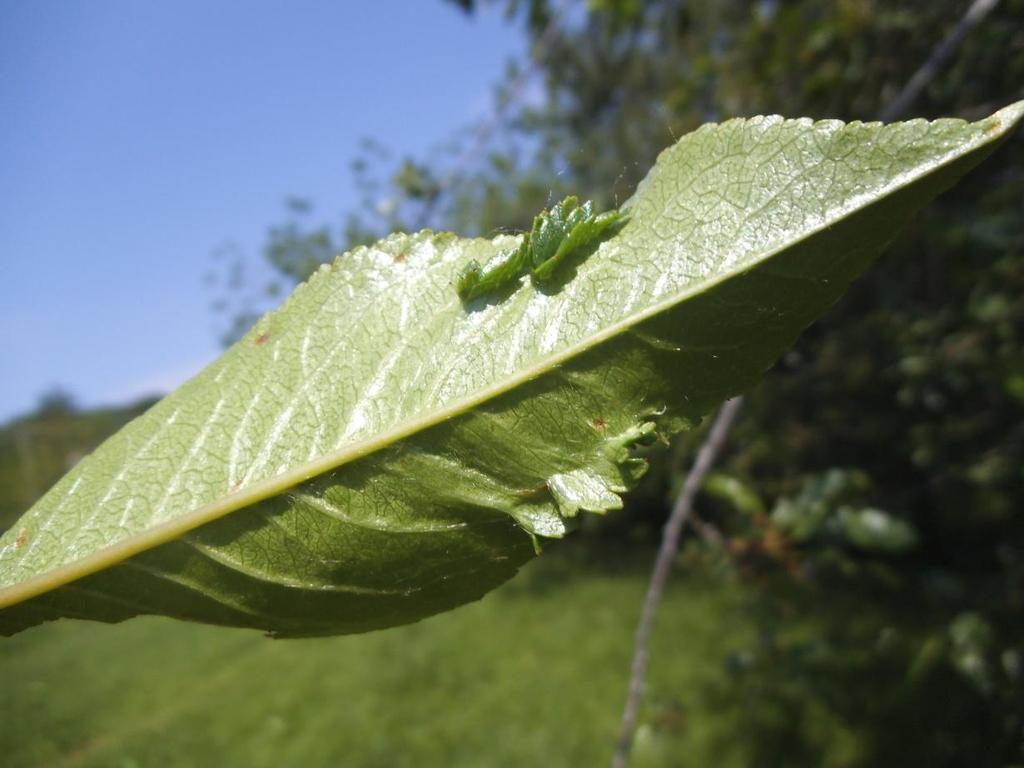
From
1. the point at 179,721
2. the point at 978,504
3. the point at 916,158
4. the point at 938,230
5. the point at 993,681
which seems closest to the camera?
the point at 916,158

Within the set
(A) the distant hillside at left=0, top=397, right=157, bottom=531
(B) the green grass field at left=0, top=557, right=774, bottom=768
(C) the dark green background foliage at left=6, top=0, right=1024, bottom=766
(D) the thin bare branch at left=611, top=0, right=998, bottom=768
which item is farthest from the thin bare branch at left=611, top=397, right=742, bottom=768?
(A) the distant hillside at left=0, top=397, right=157, bottom=531

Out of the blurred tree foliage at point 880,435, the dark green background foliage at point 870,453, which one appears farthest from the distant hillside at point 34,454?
the blurred tree foliage at point 880,435


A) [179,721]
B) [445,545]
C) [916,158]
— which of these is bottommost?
[445,545]

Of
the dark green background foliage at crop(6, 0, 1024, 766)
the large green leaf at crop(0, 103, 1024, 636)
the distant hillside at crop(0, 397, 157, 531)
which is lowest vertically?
the large green leaf at crop(0, 103, 1024, 636)

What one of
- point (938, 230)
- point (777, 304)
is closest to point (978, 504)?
point (938, 230)

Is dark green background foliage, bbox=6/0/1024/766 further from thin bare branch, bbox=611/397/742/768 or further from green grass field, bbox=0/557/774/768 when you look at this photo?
thin bare branch, bbox=611/397/742/768

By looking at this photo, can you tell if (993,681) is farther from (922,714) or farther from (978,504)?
(978,504)

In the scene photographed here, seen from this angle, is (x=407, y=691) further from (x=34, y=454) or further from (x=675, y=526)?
(x=34, y=454)
